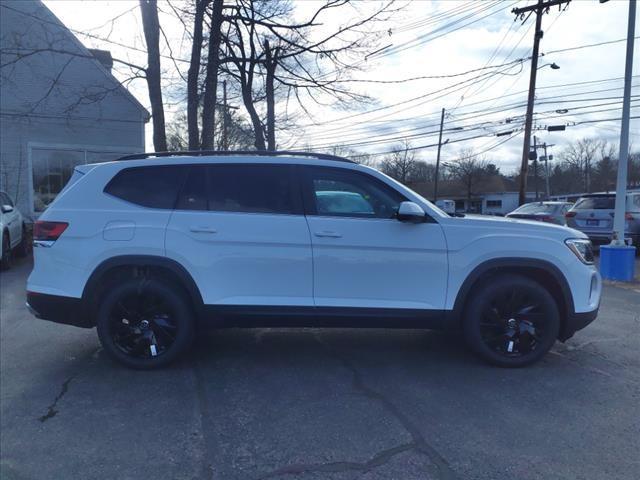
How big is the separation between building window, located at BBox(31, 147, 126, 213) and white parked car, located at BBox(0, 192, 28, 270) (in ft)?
16.4

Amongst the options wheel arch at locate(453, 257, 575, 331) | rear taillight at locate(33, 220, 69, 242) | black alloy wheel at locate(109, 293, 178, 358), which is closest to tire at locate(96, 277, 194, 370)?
black alloy wheel at locate(109, 293, 178, 358)

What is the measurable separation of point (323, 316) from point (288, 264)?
1.77ft

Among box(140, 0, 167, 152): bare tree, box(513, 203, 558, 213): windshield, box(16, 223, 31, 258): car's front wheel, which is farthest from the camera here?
box(513, 203, 558, 213): windshield

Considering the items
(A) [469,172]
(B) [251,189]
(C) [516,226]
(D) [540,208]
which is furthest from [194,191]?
(A) [469,172]

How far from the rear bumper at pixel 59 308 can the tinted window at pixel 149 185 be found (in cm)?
100

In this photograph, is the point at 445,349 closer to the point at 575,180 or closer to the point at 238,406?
the point at 238,406

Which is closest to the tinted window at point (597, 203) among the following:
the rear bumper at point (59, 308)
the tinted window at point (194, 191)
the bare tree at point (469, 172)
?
the tinted window at point (194, 191)

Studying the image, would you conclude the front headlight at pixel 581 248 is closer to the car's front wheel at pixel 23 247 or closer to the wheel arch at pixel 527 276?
the wheel arch at pixel 527 276

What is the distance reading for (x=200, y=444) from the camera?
321 cm

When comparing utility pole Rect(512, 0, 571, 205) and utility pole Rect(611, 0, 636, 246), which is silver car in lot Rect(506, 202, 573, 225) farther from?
utility pole Rect(512, 0, 571, 205)

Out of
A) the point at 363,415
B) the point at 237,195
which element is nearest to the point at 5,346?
the point at 237,195

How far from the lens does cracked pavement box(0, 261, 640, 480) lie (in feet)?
9.75

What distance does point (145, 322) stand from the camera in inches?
173

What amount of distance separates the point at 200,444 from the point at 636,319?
5.70 meters
